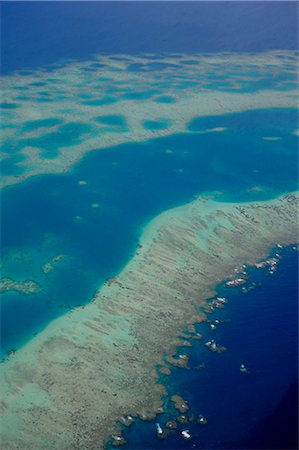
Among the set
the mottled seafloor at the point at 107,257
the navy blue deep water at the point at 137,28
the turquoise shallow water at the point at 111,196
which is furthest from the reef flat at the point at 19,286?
the navy blue deep water at the point at 137,28

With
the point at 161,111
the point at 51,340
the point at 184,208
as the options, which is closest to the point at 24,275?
the point at 51,340

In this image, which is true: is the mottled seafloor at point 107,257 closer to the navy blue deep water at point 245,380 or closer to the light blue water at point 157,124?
the light blue water at point 157,124

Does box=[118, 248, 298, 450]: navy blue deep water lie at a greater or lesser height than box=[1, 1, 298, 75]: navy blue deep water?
lesser

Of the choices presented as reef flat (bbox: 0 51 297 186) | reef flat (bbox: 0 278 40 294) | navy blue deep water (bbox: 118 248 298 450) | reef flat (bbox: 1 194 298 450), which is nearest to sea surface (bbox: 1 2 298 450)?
navy blue deep water (bbox: 118 248 298 450)

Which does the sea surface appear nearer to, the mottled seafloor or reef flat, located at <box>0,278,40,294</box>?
the mottled seafloor

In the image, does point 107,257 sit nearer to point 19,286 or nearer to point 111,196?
point 19,286

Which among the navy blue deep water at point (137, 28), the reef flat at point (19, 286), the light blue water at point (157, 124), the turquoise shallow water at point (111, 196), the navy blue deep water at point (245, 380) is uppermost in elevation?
the navy blue deep water at point (137, 28)

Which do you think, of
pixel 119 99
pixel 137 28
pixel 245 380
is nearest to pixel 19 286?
pixel 245 380
